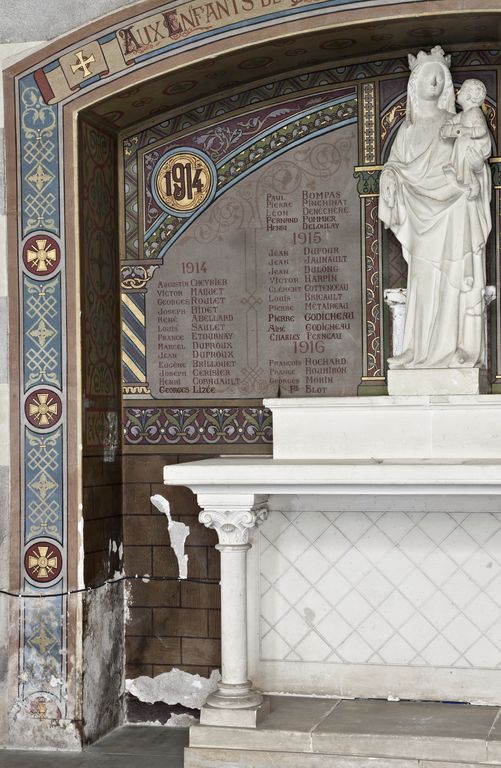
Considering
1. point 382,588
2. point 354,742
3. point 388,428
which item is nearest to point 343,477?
point 388,428

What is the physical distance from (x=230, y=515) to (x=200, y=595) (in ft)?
3.24

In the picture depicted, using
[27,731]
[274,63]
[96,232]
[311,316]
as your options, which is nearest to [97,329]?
[96,232]

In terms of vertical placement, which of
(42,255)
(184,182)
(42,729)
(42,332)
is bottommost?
(42,729)

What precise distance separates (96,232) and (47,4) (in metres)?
1.19

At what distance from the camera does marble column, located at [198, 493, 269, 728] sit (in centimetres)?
575

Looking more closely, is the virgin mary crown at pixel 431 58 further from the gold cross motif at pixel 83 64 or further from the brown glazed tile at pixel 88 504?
the brown glazed tile at pixel 88 504

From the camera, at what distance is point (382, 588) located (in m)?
6.29

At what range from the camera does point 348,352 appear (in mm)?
6496

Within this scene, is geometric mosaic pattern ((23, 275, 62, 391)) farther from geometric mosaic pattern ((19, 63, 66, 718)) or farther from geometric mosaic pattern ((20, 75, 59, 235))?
geometric mosaic pattern ((20, 75, 59, 235))

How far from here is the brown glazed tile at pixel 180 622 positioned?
21.7ft

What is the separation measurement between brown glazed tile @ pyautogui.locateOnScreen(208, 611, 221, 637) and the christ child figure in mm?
2557

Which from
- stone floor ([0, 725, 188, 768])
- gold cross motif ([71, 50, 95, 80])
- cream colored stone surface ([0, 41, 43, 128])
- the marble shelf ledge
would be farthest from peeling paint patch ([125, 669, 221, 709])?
gold cross motif ([71, 50, 95, 80])

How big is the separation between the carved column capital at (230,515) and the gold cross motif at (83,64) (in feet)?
7.38

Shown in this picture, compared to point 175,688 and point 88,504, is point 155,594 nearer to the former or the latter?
point 175,688
